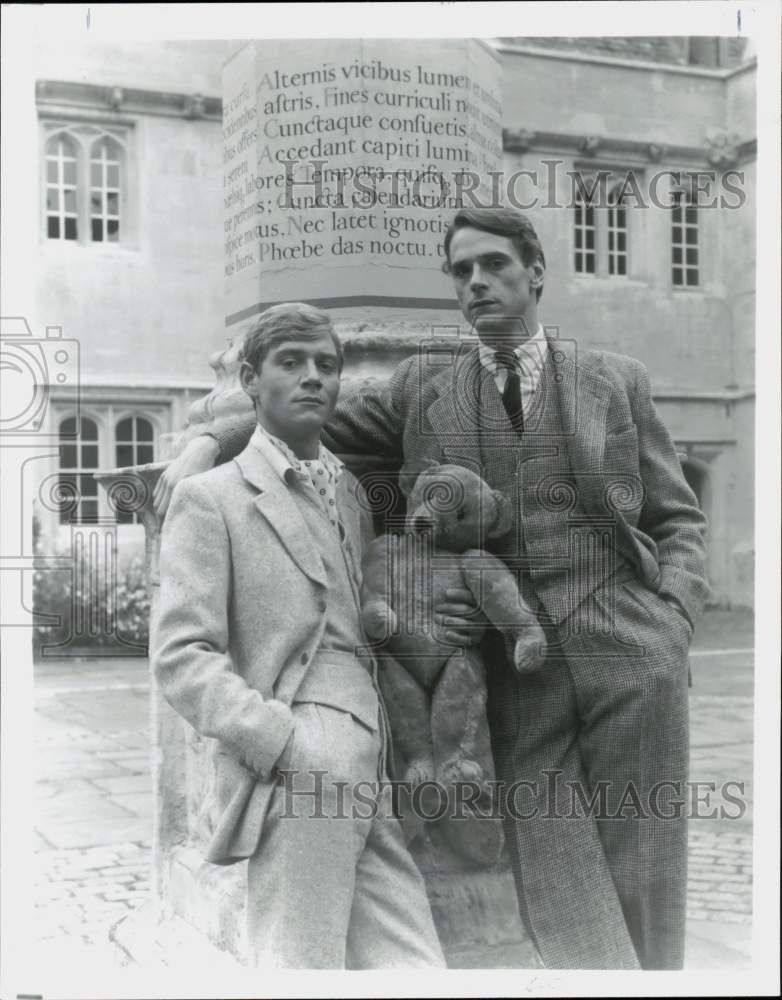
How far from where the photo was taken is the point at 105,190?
402cm

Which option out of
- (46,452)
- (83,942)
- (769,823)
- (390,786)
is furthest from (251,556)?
(769,823)

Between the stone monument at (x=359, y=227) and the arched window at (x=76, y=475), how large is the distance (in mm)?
251

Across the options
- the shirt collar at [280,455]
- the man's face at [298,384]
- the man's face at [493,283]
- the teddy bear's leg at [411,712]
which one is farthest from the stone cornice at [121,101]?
the teddy bear's leg at [411,712]

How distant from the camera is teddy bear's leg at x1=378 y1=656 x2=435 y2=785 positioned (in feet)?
11.0

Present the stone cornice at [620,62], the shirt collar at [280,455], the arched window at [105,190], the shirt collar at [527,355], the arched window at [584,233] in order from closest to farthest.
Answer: the shirt collar at [280,455] → the shirt collar at [527,355] → the arched window at [584,233] → the stone cornice at [620,62] → the arched window at [105,190]

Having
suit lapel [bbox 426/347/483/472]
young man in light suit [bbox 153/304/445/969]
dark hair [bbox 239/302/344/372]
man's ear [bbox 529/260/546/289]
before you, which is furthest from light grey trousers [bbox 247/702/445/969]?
man's ear [bbox 529/260/546/289]

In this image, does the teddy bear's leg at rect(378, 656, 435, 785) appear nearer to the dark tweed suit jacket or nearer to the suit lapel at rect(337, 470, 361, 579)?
the suit lapel at rect(337, 470, 361, 579)

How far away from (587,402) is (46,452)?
1577 mm

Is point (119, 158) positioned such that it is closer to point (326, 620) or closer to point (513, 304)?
point (513, 304)

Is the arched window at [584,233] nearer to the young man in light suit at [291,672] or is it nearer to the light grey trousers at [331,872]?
the young man in light suit at [291,672]

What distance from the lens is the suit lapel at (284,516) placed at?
3.23 meters

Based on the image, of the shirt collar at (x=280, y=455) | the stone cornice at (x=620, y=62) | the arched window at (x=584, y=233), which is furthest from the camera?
the stone cornice at (x=620, y=62)

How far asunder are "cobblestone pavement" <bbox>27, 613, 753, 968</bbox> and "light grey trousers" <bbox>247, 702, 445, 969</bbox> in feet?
2.95

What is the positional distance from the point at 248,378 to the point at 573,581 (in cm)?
99
